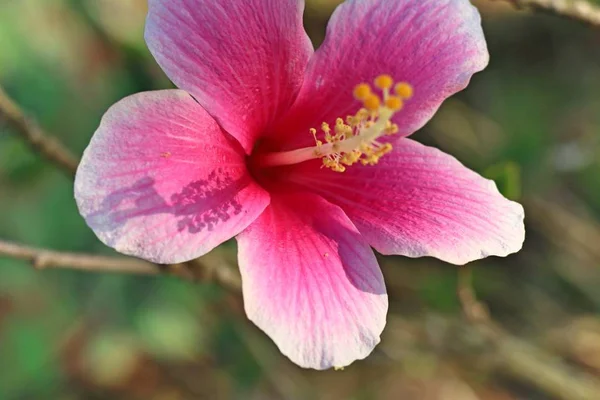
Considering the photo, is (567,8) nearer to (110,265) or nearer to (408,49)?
(408,49)

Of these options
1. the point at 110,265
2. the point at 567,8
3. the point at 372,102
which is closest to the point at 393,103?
the point at 372,102

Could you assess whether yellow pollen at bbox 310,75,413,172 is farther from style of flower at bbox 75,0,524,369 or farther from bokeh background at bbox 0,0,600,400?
bokeh background at bbox 0,0,600,400

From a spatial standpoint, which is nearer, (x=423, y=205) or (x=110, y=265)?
(x=423, y=205)

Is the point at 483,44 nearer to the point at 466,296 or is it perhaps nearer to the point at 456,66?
the point at 456,66

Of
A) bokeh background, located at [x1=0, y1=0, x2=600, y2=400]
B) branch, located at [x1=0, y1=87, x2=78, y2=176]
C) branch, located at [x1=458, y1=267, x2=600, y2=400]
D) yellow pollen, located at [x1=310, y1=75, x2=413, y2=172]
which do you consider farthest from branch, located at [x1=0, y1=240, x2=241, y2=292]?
branch, located at [x1=458, y1=267, x2=600, y2=400]

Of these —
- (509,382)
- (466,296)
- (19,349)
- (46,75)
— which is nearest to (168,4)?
(466,296)

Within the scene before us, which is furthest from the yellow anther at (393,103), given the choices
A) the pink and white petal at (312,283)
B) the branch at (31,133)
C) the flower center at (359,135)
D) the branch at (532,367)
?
the branch at (532,367)

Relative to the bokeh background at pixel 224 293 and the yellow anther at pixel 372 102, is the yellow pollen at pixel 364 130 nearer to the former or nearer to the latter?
the yellow anther at pixel 372 102
